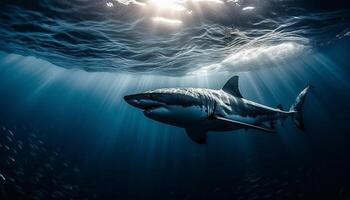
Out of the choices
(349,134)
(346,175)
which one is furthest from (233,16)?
(349,134)

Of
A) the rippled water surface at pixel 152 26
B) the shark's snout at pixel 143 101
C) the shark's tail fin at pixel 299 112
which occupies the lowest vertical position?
the shark's snout at pixel 143 101

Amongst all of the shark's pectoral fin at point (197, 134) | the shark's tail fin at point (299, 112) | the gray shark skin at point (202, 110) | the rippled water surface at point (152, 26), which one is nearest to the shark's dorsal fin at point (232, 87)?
the gray shark skin at point (202, 110)

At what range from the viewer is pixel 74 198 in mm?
15203

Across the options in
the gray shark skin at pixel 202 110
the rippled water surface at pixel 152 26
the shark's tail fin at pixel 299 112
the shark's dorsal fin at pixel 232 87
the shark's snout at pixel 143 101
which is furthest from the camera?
the rippled water surface at pixel 152 26

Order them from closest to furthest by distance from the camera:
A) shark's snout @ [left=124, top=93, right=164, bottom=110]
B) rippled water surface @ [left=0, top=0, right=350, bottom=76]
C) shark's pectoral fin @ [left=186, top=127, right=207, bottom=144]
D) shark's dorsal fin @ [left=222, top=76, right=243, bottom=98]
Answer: shark's snout @ [left=124, top=93, right=164, bottom=110]
shark's pectoral fin @ [left=186, top=127, right=207, bottom=144]
shark's dorsal fin @ [left=222, top=76, right=243, bottom=98]
rippled water surface @ [left=0, top=0, right=350, bottom=76]

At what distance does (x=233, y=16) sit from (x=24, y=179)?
1334cm

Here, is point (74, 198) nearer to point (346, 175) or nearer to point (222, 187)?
point (222, 187)

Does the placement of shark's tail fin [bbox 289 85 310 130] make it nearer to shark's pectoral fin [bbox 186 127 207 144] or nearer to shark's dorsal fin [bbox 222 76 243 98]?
shark's dorsal fin [bbox 222 76 243 98]

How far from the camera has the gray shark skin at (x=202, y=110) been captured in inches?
223

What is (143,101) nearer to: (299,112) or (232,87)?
(232,87)

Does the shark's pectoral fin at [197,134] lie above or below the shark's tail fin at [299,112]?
below

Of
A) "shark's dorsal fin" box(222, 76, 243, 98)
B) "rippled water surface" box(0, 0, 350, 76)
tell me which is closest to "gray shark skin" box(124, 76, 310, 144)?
"shark's dorsal fin" box(222, 76, 243, 98)

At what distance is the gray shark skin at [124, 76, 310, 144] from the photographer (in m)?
5.67

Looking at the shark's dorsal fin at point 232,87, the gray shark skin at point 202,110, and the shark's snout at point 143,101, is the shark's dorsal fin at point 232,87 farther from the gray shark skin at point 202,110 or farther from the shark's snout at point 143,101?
the shark's snout at point 143,101
